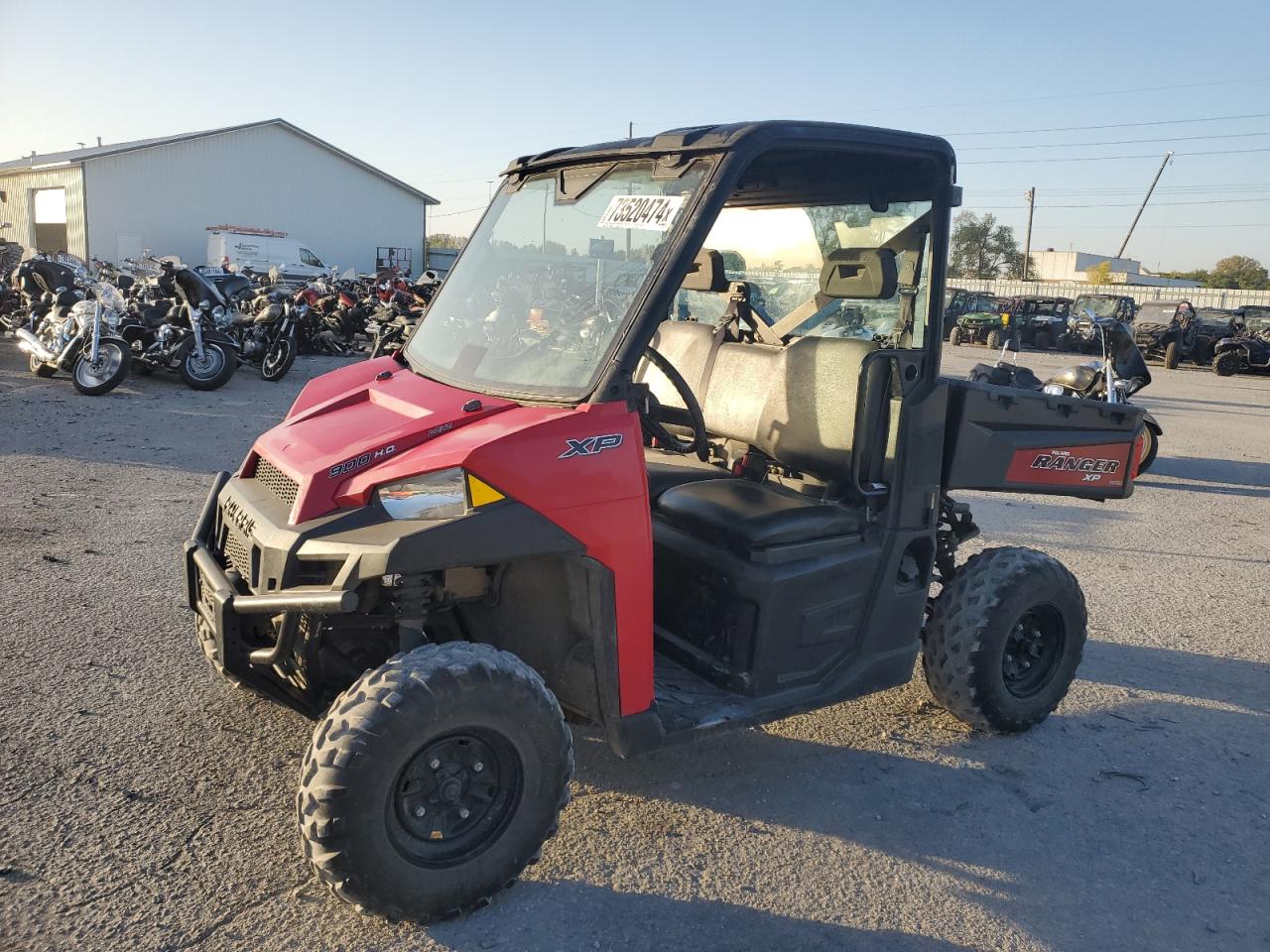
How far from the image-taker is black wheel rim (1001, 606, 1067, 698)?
166 inches

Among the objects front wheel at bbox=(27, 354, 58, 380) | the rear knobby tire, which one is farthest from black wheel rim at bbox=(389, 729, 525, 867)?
the rear knobby tire

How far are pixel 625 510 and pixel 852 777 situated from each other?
1.60 meters

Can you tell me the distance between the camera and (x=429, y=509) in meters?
2.81

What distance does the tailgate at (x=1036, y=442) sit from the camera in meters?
3.93

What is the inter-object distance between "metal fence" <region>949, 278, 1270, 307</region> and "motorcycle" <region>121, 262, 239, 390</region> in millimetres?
33909

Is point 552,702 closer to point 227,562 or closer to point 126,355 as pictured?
point 227,562

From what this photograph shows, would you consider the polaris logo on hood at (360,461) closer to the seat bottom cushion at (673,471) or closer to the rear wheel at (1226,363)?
the seat bottom cushion at (673,471)

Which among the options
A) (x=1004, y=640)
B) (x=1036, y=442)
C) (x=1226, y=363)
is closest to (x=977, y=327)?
(x=1226, y=363)

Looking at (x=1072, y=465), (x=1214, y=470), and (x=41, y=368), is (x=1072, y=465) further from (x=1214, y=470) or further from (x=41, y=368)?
(x=41, y=368)

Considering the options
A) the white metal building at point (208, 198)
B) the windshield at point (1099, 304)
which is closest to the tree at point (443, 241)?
the white metal building at point (208, 198)

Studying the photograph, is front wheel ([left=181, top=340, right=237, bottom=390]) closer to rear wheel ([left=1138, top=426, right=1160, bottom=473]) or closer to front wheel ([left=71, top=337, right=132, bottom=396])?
front wheel ([left=71, top=337, right=132, bottom=396])

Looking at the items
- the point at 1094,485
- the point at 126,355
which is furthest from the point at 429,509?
the point at 126,355

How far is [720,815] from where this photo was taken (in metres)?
3.45

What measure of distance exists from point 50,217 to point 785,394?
4308cm
